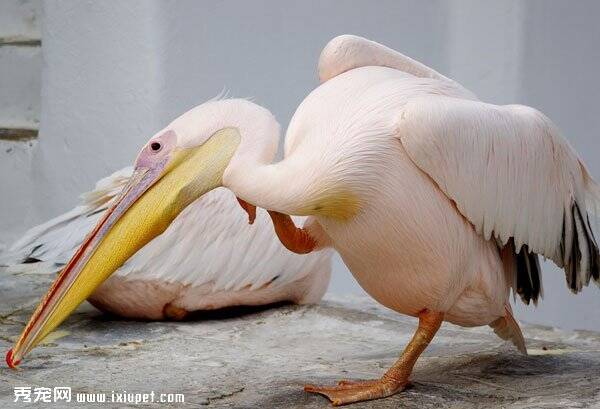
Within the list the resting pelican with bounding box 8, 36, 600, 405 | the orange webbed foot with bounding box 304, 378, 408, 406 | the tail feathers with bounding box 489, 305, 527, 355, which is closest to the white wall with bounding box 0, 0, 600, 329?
the tail feathers with bounding box 489, 305, 527, 355

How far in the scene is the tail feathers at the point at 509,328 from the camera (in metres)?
2.70

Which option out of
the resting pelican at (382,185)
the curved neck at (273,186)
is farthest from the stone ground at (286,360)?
the curved neck at (273,186)

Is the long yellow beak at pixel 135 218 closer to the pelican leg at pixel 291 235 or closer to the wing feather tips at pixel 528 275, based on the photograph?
the pelican leg at pixel 291 235

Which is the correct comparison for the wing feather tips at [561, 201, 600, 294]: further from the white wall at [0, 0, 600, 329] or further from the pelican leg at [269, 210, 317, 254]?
the white wall at [0, 0, 600, 329]

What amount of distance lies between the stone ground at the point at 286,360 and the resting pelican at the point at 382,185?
0.19 meters

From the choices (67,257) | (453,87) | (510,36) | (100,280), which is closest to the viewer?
(100,280)

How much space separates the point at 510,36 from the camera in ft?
14.4

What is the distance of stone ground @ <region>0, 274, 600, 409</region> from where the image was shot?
8.20 feet

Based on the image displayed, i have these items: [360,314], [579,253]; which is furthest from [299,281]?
[579,253]

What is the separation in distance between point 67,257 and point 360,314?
1.01m

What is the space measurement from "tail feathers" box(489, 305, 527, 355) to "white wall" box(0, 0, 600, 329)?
1812 millimetres

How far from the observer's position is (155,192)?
237 centimetres

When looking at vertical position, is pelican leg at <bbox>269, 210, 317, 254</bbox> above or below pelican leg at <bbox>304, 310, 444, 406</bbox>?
above

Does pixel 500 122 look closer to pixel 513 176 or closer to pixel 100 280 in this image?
pixel 513 176
